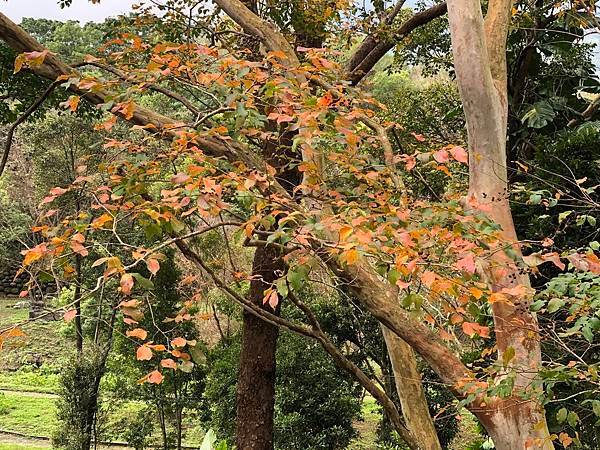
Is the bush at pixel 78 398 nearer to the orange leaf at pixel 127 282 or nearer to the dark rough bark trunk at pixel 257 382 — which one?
the dark rough bark trunk at pixel 257 382

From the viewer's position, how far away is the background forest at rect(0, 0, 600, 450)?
2064 millimetres

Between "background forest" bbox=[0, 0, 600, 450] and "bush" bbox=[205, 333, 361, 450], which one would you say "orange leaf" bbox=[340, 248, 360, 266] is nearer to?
"background forest" bbox=[0, 0, 600, 450]

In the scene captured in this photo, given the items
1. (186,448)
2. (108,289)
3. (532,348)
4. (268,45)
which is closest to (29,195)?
(108,289)

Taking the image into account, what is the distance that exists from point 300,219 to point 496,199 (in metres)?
0.87

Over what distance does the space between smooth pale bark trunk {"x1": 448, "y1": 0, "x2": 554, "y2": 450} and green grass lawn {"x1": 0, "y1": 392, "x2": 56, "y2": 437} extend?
10239 mm

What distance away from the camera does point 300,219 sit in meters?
2.29

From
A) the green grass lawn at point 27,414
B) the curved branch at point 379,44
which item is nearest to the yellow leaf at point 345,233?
the curved branch at point 379,44

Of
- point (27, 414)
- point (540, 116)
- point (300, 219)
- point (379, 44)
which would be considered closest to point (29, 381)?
point (27, 414)

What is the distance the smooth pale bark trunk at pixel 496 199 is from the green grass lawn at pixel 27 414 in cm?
1024

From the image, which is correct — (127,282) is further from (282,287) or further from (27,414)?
(27,414)

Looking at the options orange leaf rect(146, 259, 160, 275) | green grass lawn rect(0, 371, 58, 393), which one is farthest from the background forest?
green grass lawn rect(0, 371, 58, 393)

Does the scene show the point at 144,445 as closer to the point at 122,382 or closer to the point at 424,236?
the point at 122,382

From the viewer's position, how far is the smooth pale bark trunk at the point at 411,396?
2973 millimetres

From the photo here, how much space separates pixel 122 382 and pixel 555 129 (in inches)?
260
